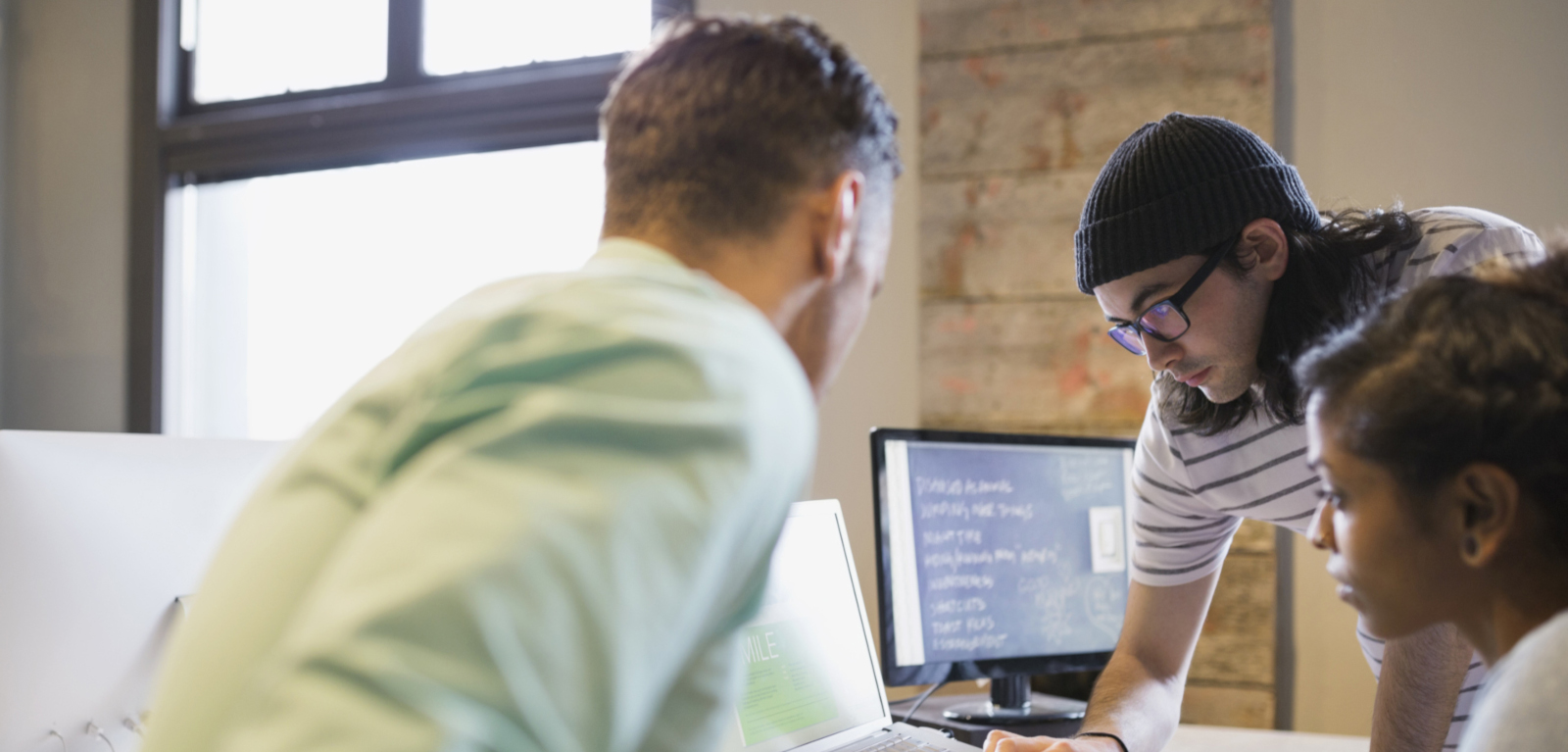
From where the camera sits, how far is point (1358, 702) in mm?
2117

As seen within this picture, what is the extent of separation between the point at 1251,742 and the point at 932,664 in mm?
552

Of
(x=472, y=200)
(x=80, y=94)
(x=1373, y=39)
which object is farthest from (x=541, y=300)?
(x=80, y=94)

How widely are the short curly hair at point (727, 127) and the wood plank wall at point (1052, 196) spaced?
1.69 meters

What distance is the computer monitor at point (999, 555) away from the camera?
5.34 feet

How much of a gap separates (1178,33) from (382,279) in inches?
88.3

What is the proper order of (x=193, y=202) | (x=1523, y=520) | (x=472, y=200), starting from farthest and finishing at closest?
(x=193, y=202), (x=472, y=200), (x=1523, y=520)

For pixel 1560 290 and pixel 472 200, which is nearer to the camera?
pixel 1560 290

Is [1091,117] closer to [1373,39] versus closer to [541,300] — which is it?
[1373,39]

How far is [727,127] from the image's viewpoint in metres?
0.63

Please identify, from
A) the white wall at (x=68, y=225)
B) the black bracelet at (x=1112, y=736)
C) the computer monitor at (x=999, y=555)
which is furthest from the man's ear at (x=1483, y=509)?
the white wall at (x=68, y=225)

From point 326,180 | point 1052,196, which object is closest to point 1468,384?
point 1052,196

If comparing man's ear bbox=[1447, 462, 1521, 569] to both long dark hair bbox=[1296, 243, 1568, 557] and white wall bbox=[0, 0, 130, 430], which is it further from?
white wall bbox=[0, 0, 130, 430]

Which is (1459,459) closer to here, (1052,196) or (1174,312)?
(1174,312)

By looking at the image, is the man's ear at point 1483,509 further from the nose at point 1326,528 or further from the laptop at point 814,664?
the laptop at point 814,664
